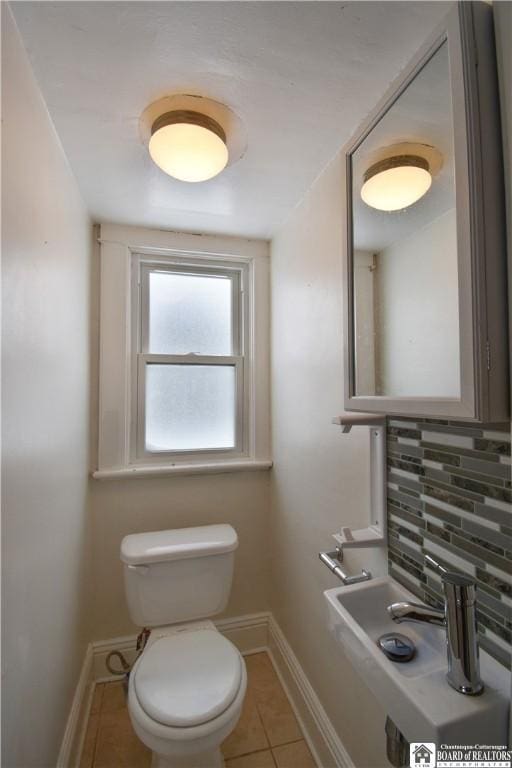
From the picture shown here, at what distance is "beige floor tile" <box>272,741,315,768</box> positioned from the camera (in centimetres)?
126

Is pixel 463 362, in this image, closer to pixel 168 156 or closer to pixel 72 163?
pixel 168 156

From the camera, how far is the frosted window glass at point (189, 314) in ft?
6.04

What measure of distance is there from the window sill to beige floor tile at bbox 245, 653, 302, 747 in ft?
3.09

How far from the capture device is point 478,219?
603 mm

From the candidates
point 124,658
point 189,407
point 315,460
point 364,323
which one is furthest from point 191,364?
point 124,658

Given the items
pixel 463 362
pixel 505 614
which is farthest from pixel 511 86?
pixel 505 614

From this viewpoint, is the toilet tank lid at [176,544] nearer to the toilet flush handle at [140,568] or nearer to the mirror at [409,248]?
the toilet flush handle at [140,568]

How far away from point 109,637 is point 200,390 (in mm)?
1263

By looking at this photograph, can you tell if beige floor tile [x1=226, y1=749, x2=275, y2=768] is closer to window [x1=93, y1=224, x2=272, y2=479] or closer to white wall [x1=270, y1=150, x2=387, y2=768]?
white wall [x1=270, y1=150, x2=387, y2=768]

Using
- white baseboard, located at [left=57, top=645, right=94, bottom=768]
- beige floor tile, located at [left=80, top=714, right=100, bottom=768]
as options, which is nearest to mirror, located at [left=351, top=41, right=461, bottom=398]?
white baseboard, located at [left=57, top=645, right=94, bottom=768]

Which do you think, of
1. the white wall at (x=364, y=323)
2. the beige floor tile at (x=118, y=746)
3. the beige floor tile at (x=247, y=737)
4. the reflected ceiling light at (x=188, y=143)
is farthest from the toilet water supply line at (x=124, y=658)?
the reflected ceiling light at (x=188, y=143)

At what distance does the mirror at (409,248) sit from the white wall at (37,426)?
0.88 m

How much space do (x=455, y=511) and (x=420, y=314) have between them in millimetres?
453

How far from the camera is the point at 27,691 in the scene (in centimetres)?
85
